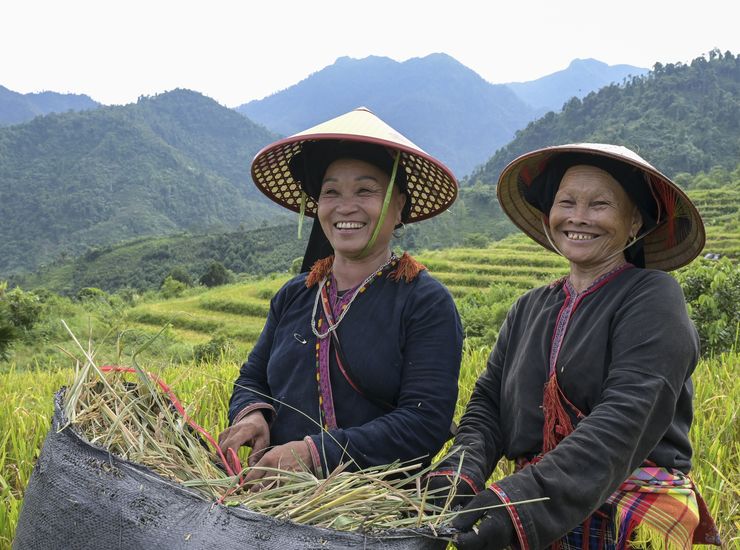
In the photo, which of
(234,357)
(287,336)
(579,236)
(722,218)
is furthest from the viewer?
(722,218)

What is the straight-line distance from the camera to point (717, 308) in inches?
226

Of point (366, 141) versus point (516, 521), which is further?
point (366, 141)

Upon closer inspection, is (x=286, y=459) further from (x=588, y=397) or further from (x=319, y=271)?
(x=588, y=397)

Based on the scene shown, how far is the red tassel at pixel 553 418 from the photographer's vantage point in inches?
62.2

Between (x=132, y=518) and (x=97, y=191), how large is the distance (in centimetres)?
8950

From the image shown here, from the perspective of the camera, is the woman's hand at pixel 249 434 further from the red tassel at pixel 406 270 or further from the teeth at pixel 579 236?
the teeth at pixel 579 236

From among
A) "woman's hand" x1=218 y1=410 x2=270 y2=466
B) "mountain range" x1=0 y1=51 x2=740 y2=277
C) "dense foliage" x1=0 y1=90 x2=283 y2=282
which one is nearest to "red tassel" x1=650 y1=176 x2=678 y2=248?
"woman's hand" x1=218 y1=410 x2=270 y2=466

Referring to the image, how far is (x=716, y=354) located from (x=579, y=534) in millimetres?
4720

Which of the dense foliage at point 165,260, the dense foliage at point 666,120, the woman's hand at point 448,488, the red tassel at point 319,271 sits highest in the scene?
the dense foliage at point 666,120

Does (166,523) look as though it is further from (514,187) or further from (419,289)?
(514,187)

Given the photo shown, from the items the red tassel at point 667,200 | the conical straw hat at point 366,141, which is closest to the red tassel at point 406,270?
the conical straw hat at point 366,141

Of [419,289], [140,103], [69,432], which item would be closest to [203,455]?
[69,432]

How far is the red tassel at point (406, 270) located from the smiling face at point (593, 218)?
1.29 feet

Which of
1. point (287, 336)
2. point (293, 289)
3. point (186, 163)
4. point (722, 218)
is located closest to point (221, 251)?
point (722, 218)
